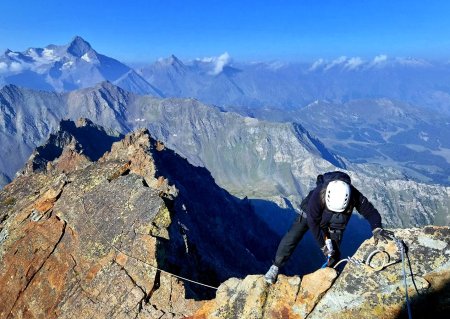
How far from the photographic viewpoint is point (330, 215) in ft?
57.6

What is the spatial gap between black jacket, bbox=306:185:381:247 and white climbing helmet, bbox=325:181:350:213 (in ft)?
1.62

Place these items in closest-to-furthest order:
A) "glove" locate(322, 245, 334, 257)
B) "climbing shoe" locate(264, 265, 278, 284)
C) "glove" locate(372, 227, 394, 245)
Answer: "glove" locate(372, 227, 394, 245)
"glove" locate(322, 245, 334, 257)
"climbing shoe" locate(264, 265, 278, 284)

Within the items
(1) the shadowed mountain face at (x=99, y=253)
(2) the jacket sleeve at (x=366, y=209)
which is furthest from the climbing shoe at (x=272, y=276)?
(1) the shadowed mountain face at (x=99, y=253)

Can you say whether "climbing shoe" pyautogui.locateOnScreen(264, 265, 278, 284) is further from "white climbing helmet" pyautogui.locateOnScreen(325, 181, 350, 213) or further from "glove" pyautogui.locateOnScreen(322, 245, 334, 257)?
"white climbing helmet" pyautogui.locateOnScreen(325, 181, 350, 213)

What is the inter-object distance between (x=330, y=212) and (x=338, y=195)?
1.31m

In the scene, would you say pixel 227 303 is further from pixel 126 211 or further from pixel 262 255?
pixel 262 255

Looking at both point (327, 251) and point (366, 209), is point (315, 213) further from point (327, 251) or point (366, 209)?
point (366, 209)

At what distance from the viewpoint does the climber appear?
16.5 meters

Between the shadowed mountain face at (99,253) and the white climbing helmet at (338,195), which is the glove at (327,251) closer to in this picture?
the white climbing helmet at (338,195)

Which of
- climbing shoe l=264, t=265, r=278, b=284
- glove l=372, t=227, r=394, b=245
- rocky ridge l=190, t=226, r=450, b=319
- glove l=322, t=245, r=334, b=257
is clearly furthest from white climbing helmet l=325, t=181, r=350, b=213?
climbing shoe l=264, t=265, r=278, b=284

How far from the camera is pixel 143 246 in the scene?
105 ft

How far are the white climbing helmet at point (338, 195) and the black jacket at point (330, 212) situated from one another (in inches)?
19.4

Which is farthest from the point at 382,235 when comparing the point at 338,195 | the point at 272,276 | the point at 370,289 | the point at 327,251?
the point at 272,276

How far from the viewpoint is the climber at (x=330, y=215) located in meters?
16.5
